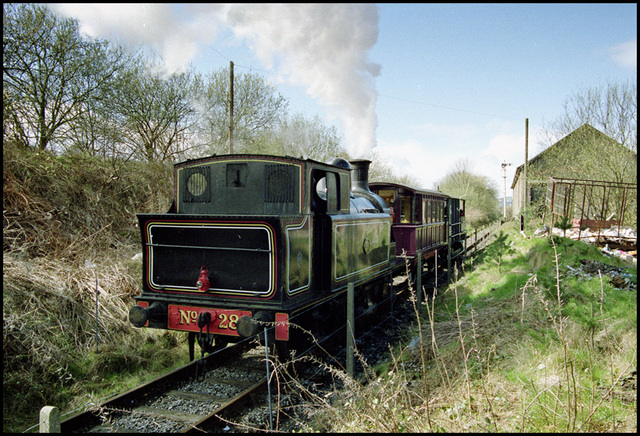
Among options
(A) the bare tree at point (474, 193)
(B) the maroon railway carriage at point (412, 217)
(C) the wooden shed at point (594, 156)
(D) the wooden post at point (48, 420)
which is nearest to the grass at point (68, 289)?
(D) the wooden post at point (48, 420)

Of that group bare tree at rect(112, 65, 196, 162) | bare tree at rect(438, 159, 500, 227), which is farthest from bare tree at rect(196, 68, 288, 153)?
bare tree at rect(438, 159, 500, 227)

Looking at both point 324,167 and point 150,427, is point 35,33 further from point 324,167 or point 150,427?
point 150,427

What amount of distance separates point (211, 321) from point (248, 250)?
912 millimetres

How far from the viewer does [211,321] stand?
14.9ft

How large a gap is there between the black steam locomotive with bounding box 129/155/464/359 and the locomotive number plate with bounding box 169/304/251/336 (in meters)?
0.01

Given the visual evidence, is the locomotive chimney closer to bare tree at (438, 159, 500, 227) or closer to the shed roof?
the shed roof

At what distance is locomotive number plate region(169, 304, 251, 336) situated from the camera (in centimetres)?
448

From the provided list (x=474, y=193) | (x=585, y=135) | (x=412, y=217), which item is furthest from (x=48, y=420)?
(x=474, y=193)

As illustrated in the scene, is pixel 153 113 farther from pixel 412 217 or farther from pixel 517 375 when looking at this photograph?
pixel 517 375

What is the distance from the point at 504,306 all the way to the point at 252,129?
13.6 m

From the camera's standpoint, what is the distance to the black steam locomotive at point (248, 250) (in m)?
4.40

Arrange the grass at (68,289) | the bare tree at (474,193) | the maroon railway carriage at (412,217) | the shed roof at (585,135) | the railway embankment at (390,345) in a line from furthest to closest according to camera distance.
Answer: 1. the bare tree at (474,193)
2. the shed roof at (585,135)
3. the maroon railway carriage at (412,217)
4. the grass at (68,289)
5. the railway embankment at (390,345)

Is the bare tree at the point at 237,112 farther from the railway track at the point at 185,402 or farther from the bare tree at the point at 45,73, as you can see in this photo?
the railway track at the point at 185,402

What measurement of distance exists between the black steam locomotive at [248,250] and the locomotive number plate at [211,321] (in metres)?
0.01
